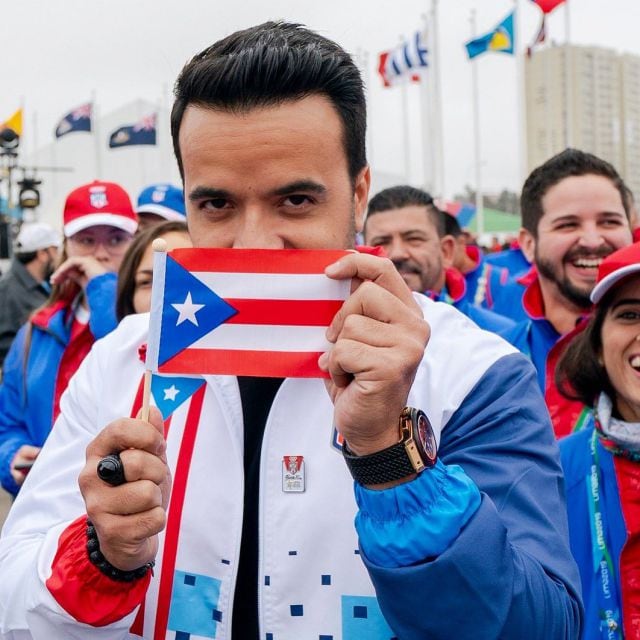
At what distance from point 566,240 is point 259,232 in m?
2.43

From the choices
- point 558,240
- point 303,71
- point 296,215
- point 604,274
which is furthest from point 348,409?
point 558,240

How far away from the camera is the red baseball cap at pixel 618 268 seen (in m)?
2.43

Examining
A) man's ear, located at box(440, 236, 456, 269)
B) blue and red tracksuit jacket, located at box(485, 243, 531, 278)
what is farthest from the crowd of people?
blue and red tracksuit jacket, located at box(485, 243, 531, 278)

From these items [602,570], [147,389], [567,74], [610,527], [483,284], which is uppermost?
[567,74]

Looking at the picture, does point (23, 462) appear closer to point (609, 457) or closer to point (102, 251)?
point (102, 251)

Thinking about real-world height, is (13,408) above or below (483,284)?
below

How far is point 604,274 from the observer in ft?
8.31

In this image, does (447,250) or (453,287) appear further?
(447,250)

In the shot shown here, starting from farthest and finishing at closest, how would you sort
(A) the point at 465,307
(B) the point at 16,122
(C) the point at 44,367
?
(B) the point at 16,122 → (A) the point at 465,307 → (C) the point at 44,367

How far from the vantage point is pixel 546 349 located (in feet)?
11.5

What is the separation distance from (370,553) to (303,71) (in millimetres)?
840

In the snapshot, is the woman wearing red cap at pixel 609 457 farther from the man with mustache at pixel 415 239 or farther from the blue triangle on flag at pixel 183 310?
the man with mustache at pixel 415 239

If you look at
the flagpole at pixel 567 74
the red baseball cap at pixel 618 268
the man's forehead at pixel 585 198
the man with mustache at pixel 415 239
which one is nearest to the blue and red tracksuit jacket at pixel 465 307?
the man with mustache at pixel 415 239

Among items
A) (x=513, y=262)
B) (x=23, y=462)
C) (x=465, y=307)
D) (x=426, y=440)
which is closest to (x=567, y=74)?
(x=513, y=262)
